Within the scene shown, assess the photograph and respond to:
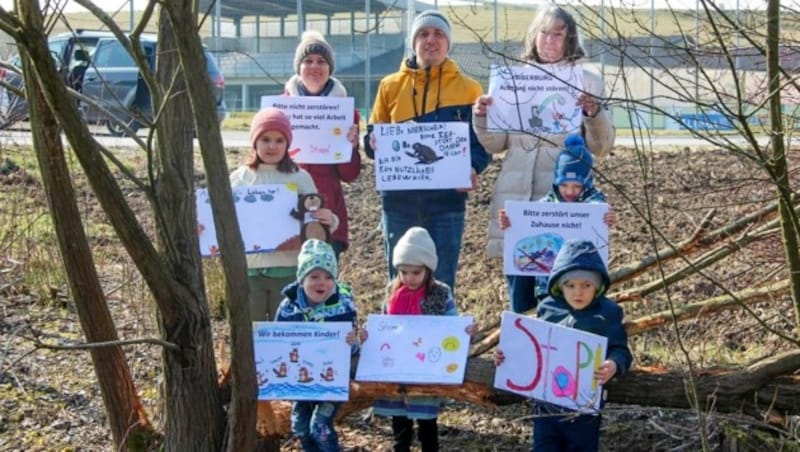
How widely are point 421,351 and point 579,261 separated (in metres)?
0.81

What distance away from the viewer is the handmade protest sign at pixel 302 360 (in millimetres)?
5023

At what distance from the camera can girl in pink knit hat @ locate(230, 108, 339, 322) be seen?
574cm

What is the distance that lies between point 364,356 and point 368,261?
13.6 feet

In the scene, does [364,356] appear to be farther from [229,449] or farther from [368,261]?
[368,261]

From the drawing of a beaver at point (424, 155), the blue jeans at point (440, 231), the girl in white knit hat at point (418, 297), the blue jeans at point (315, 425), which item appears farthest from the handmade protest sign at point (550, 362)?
the drawing of a beaver at point (424, 155)

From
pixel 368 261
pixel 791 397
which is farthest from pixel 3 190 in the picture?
pixel 791 397

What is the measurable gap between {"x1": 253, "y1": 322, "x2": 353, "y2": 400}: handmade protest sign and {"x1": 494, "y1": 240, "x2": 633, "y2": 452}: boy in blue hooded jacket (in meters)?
0.69

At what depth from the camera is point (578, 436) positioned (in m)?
4.82

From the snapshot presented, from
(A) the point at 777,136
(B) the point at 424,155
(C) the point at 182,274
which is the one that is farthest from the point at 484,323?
(A) the point at 777,136

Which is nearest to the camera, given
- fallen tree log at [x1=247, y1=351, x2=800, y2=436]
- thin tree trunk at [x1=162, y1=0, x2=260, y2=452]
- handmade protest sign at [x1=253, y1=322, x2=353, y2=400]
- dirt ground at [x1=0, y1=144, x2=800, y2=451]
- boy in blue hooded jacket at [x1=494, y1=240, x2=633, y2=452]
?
thin tree trunk at [x1=162, y1=0, x2=260, y2=452]

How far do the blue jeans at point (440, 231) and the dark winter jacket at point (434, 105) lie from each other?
0.11 feet

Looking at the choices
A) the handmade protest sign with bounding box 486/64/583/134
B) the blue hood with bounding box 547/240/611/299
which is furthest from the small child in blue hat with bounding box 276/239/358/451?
the handmade protest sign with bounding box 486/64/583/134

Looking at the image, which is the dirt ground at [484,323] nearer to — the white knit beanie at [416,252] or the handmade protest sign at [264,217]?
the handmade protest sign at [264,217]

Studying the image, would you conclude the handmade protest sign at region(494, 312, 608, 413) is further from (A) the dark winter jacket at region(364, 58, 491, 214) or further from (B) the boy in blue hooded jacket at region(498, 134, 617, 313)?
(A) the dark winter jacket at region(364, 58, 491, 214)
